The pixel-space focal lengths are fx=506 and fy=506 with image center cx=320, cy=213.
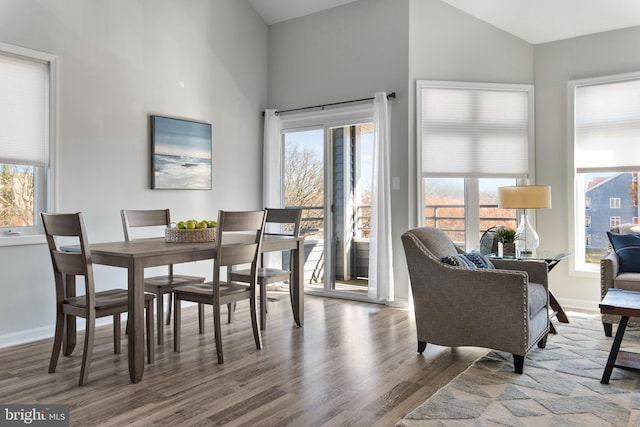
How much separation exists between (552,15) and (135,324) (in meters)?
4.46

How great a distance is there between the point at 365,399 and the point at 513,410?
2.38ft

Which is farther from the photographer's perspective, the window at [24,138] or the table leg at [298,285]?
the table leg at [298,285]

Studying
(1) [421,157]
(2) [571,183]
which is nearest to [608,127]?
(2) [571,183]

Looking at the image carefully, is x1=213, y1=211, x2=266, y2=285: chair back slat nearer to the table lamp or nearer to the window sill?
the window sill

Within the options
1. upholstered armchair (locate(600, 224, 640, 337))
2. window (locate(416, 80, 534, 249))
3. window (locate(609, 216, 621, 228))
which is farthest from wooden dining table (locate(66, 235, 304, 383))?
window (locate(609, 216, 621, 228))

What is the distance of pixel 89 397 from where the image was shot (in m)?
2.65

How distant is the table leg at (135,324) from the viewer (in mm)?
2859

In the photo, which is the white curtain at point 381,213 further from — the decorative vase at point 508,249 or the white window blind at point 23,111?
the white window blind at point 23,111

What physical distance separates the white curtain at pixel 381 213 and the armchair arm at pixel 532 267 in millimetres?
1427

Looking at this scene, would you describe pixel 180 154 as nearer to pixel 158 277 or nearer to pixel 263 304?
pixel 158 277

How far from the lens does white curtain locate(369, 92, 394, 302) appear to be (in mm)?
5070

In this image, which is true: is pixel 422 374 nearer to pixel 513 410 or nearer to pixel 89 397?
pixel 513 410

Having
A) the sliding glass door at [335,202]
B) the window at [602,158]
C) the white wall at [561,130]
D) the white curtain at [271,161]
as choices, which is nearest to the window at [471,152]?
the white wall at [561,130]

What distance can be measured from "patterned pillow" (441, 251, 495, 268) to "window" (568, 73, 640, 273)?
195 centimetres
